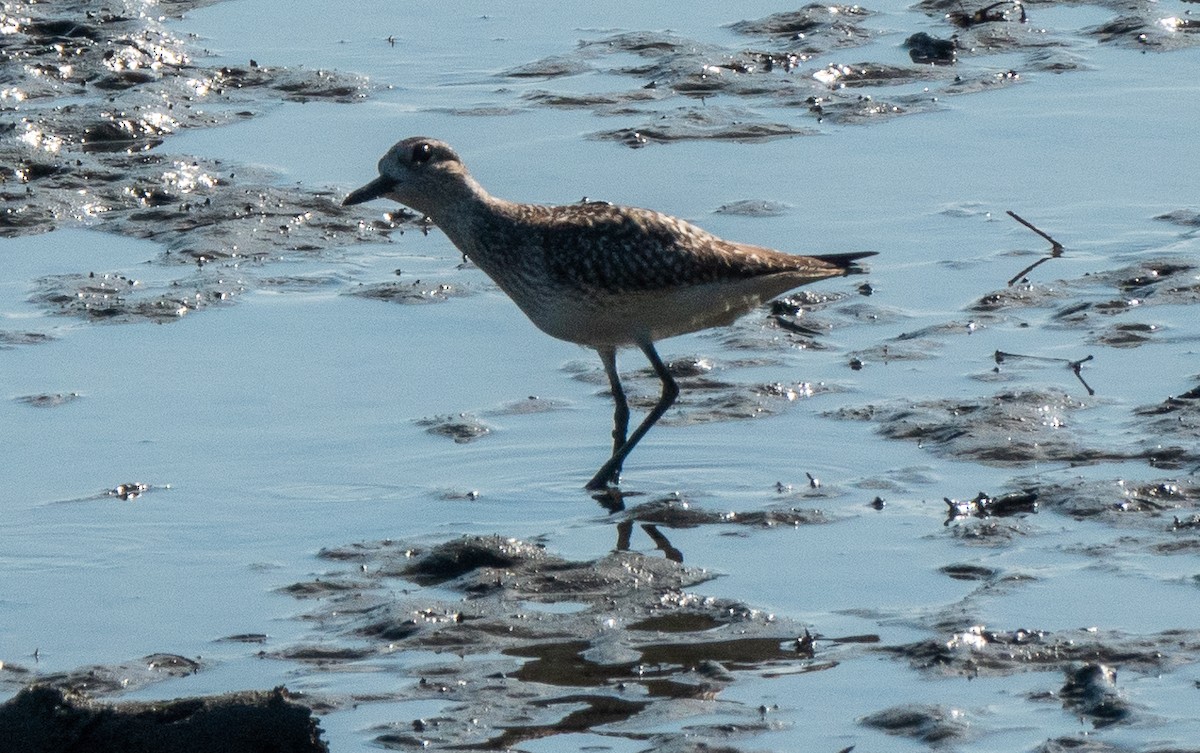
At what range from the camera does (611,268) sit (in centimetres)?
717

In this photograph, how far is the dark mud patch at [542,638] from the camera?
208 inches

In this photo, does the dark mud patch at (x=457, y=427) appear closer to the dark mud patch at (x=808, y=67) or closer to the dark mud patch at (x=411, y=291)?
the dark mud patch at (x=411, y=291)

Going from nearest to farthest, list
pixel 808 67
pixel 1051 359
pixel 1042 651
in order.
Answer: pixel 1042 651, pixel 1051 359, pixel 808 67

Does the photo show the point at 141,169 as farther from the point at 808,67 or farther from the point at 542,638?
the point at 542,638

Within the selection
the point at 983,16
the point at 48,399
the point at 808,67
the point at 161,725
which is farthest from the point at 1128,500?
the point at 983,16

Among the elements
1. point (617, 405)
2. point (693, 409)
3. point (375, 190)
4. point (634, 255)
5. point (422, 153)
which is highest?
point (422, 153)

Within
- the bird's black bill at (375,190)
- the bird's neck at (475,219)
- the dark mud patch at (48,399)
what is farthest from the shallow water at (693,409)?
the bird's black bill at (375,190)

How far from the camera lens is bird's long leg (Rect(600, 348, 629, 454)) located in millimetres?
7441

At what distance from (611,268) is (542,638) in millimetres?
1745

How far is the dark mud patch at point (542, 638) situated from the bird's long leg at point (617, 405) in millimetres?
912

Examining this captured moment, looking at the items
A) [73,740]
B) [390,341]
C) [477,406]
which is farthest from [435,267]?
[73,740]

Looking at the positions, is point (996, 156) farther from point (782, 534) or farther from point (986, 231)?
point (782, 534)

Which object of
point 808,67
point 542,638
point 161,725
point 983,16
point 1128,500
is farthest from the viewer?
point 983,16

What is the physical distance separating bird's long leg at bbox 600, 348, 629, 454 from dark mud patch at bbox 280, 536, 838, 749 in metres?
0.91
